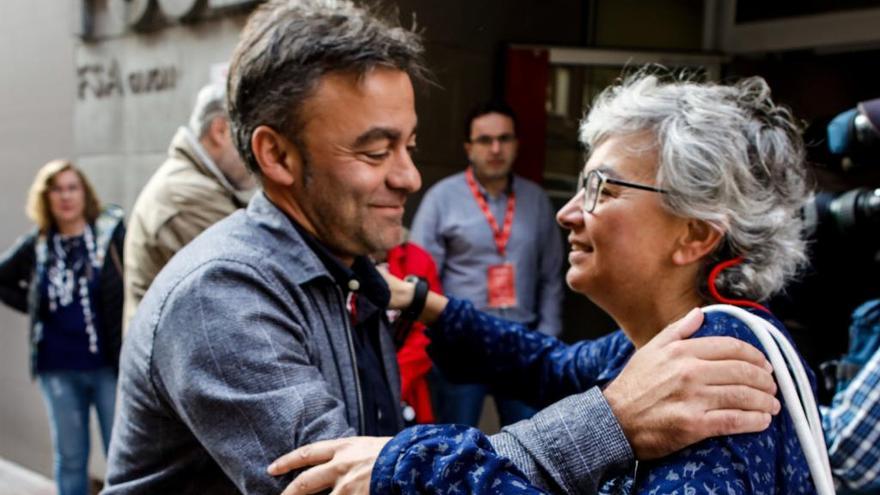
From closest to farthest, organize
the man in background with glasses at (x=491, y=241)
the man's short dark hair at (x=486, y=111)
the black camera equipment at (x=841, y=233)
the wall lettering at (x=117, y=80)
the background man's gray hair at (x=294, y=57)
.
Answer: the background man's gray hair at (x=294, y=57) < the black camera equipment at (x=841, y=233) < the man in background with glasses at (x=491, y=241) < the man's short dark hair at (x=486, y=111) < the wall lettering at (x=117, y=80)

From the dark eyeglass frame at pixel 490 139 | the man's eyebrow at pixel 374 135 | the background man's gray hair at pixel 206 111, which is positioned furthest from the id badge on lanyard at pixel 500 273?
the man's eyebrow at pixel 374 135

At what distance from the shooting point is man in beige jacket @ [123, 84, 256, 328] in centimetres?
366

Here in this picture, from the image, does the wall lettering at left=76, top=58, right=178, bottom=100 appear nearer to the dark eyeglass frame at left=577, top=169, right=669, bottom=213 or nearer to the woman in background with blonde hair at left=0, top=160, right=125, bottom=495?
the woman in background with blonde hair at left=0, top=160, right=125, bottom=495

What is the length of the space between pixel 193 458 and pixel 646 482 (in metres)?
0.78

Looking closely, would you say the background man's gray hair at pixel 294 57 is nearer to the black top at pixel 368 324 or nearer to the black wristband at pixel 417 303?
the black top at pixel 368 324

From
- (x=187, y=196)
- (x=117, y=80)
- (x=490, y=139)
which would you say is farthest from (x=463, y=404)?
(x=117, y=80)

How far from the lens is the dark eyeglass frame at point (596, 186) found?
1799 mm

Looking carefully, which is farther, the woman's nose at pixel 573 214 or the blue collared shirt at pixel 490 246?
the blue collared shirt at pixel 490 246

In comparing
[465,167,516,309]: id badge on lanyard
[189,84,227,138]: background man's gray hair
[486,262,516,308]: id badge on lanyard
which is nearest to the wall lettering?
[189,84,227,138]: background man's gray hair

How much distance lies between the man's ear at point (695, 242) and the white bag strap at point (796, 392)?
26 centimetres

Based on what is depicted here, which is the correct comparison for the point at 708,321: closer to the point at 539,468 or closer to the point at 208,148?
the point at 539,468

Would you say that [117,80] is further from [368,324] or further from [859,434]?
[859,434]

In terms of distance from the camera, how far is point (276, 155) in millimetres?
1776

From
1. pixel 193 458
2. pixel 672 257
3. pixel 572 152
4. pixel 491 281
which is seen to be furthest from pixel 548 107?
pixel 193 458
